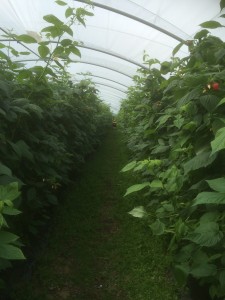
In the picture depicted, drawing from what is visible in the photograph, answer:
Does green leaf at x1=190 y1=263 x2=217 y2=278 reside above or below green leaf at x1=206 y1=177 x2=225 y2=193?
below

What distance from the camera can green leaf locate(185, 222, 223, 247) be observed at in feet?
5.91

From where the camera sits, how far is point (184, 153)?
2.83 meters

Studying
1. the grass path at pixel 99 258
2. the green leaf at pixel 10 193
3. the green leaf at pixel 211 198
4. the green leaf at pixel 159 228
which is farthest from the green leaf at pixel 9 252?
the grass path at pixel 99 258

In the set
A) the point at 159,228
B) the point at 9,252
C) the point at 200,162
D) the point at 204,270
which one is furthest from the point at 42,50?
the point at 204,270

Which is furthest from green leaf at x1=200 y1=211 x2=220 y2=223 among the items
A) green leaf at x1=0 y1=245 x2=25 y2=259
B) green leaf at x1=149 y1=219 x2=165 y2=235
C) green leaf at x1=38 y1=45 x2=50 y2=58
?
green leaf at x1=38 y1=45 x2=50 y2=58

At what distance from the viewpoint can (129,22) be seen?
27.3ft

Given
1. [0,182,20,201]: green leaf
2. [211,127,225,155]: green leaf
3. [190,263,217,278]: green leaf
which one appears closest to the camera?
[211,127,225,155]: green leaf

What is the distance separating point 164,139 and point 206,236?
7.62 feet

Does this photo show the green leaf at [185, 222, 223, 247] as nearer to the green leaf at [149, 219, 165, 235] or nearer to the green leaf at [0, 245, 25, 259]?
the green leaf at [149, 219, 165, 235]

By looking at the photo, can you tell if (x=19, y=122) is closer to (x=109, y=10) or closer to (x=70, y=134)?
(x=70, y=134)

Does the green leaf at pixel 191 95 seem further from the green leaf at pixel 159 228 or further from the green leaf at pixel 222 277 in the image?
the green leaf at pixel 222 277

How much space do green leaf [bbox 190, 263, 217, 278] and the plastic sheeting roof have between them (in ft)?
15.7

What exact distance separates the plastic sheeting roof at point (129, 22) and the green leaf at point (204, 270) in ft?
15.7

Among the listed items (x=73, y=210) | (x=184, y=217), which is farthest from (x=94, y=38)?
(x=184, y=217)
